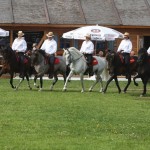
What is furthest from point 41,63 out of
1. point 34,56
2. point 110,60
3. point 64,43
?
point 64,43

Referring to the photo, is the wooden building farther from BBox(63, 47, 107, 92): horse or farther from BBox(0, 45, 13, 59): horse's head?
BBox(0, 45, 13, 59): horse's head

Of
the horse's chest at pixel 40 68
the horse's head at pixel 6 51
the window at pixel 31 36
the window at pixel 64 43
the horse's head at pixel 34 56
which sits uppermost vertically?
the horse's head at pixel 6 51

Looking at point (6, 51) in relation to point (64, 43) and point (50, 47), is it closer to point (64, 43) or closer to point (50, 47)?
point (50, 47)

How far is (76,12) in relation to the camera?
40.4 m

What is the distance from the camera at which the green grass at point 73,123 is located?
11.6 m

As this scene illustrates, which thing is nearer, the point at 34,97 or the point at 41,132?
the point at 41,132

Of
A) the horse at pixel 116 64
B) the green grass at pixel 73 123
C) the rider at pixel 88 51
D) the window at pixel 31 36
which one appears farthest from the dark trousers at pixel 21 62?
the window at pixel 31 36

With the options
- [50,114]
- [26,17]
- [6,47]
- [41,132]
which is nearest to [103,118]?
[50,114]

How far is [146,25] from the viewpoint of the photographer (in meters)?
39.6

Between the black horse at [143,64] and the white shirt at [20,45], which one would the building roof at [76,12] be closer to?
the white shirt at [20,45]

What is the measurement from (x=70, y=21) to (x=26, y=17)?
9.72ft

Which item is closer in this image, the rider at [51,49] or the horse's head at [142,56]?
the horse's head at [142,56]

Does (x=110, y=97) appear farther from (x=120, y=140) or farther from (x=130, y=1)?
(x=130, y=1)

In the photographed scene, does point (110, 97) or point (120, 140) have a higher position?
point (120, 140)
